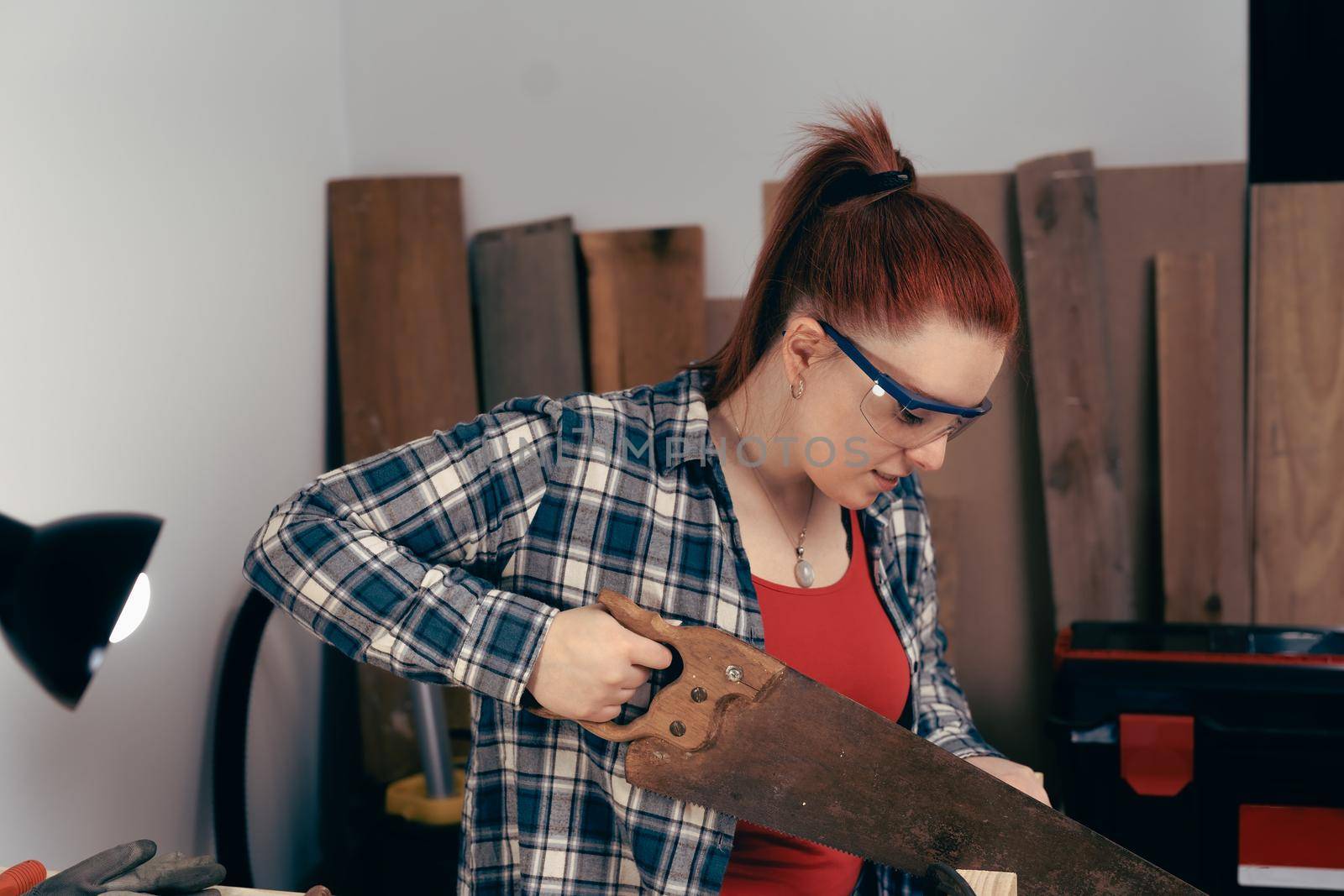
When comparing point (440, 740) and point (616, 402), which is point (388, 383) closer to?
point (440, 740)

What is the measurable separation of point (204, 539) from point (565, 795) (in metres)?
1.12

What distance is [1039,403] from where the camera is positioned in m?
2.60

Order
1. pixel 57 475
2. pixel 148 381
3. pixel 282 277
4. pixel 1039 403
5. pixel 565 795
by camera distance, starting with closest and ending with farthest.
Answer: pixel 565 795 < pixel 57 475 < pixel 148 381 < pixel 282 277 < pixel 1039 403

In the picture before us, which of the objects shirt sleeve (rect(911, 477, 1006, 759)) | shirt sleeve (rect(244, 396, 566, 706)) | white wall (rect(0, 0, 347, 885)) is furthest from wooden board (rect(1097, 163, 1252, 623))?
white wall (rect(0, 0, 347, 885))

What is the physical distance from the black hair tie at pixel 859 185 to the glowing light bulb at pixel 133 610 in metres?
1.02

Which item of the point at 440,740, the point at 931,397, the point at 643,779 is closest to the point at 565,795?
the point at 643,779

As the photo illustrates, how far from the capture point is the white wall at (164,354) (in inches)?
61.6

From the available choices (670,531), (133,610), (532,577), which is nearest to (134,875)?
(133,610)

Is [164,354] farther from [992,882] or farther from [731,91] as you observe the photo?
[992,882]

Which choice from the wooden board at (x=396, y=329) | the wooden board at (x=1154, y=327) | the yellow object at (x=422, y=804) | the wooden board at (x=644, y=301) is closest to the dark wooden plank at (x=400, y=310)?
the wooden board at (x=396, y=329)

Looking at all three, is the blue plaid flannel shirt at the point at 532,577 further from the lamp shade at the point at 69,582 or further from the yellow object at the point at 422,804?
the yellow object at the point at 422,804

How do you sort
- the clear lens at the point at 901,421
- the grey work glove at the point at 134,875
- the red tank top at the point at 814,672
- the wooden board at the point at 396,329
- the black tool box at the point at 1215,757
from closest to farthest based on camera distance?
the grey work glove at the point at 134,875
the clear lens at the point at 901,421
the red tank top at the point at 814,672
the black tool box at the point at 1215,757
the wooden board at the point at 396,329

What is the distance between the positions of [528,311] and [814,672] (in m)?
1.61

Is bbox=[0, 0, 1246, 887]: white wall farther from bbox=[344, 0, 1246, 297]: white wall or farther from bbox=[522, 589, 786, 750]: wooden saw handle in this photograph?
bbox=[522, 589, 786, 750]: wooden saw handle
